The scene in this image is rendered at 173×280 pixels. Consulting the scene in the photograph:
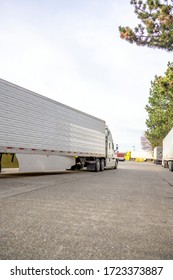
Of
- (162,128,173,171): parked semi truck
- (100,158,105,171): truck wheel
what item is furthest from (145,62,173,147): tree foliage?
(100,158,105,171): truck wheel

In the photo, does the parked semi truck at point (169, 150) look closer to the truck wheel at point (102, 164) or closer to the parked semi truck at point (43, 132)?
the truck wheel at point (102, 164)

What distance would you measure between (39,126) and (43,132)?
1.57 feet

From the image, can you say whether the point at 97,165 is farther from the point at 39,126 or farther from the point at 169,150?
the point at 39,126

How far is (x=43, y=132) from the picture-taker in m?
16.5

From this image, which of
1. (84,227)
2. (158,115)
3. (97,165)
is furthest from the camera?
(158,115)

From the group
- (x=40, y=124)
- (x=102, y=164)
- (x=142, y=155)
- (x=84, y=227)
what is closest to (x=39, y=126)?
(x=40, y=124)

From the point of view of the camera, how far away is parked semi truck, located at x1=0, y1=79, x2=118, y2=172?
13.9 meters

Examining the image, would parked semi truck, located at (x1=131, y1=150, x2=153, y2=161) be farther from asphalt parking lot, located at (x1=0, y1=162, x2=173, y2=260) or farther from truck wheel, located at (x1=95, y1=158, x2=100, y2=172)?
asphalt parking lot, located at (x1=0, y1=162, x2=173, y2=260)

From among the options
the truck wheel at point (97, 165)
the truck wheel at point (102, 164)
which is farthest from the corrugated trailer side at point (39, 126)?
the truck wheel at point (102, 164)

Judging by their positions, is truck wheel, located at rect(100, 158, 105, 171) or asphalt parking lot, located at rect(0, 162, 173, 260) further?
truck wheel, located at rect(100, 158, 105, 171)

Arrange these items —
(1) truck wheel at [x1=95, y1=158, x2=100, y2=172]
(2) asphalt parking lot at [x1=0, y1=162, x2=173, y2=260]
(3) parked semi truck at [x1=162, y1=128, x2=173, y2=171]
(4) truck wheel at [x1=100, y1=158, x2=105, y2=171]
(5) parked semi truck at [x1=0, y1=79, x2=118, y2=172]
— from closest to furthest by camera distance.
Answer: (2) asphalt parking lot at [x1=0, y1=162, x2=173, y2=260] < (5) parked semi truck at [x1=0, y1=79, x2=118, y2=172] < (1) truck wheel at [x1=95, y1=158, x2=100, y2=172] < (4) truck wheel at [x1=100, y1=158, x2=105, y2=171] < (3) parked semi truck at [x1=162, y1=128, x2=173, y2=171]

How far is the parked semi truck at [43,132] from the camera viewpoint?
45.5 ft
